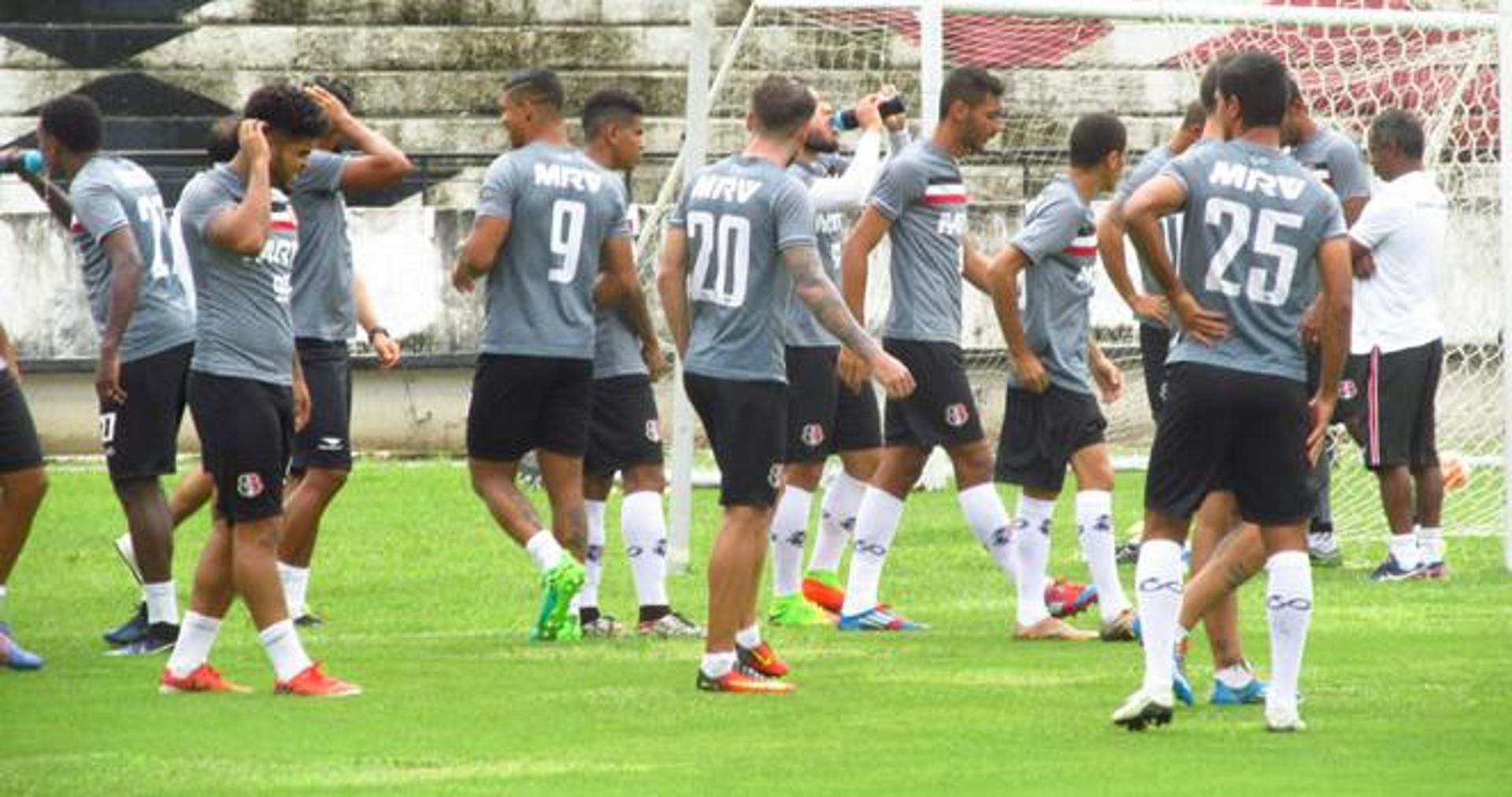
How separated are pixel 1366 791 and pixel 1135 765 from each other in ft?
2.62

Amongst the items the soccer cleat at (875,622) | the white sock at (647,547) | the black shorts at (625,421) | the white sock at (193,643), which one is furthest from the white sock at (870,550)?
the white sock at (193,643)

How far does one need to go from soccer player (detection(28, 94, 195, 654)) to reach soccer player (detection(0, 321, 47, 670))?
1.13 feet

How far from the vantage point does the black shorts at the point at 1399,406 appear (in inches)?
638

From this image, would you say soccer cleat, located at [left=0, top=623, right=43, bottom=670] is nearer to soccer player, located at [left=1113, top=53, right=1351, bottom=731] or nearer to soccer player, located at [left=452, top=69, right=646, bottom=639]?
soccer player, located at [left=452, top=69, right=646, bottom=639]

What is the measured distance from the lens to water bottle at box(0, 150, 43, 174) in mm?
12578

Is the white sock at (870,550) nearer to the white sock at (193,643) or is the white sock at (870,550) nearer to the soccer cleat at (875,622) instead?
the soccer cleat at (875,622)

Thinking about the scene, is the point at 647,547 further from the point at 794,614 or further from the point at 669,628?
the point at 794,614

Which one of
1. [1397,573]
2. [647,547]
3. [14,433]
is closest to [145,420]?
[14,433]

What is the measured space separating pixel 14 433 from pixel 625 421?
262 centimetres

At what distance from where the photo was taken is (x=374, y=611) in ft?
49.5

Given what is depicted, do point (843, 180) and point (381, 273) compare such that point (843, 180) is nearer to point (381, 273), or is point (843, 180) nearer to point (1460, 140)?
point (1460, 140)

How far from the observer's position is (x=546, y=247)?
43.0 feet

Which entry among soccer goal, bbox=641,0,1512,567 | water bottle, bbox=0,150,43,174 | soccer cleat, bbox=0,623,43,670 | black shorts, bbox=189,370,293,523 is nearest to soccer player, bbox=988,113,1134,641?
soccer goal, bbox=641,0,1512,567

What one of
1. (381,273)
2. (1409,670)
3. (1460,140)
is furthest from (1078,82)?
(1409,670)
